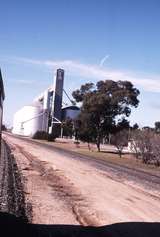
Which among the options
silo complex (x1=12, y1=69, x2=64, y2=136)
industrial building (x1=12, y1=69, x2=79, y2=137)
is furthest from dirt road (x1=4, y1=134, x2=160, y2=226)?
silo complex (x1=12, y1=69, x2=64, y2=136)

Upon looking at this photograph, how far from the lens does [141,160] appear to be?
2121 inches

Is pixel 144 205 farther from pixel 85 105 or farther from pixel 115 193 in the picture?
pixel 85 105

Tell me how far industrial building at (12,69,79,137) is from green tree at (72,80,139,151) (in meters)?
49.0

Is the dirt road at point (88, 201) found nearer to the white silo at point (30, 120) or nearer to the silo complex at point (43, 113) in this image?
the silo complex at point (43, 113)

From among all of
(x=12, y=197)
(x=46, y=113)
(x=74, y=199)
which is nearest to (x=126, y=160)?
(x=74, y=199)

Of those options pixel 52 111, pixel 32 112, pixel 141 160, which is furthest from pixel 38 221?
pixel 32 112

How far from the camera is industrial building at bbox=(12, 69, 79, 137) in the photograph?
461ft

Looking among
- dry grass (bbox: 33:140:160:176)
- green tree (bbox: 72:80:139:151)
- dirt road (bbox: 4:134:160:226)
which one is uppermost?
green tree (bbox: 72:80:139:151)

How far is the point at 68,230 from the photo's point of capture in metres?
11.3

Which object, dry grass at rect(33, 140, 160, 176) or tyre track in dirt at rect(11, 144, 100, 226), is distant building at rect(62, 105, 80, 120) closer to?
dry grass at rect(33, 140, 160, 176)

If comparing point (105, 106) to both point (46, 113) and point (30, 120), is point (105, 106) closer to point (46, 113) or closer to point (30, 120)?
point (46, 113)

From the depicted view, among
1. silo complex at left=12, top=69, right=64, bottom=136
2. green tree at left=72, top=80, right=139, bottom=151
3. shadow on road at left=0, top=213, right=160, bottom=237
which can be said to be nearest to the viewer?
shadow on road at left=0, top=213, right=160, bottom=237

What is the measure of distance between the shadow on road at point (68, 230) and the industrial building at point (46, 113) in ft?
378

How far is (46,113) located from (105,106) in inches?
3179
